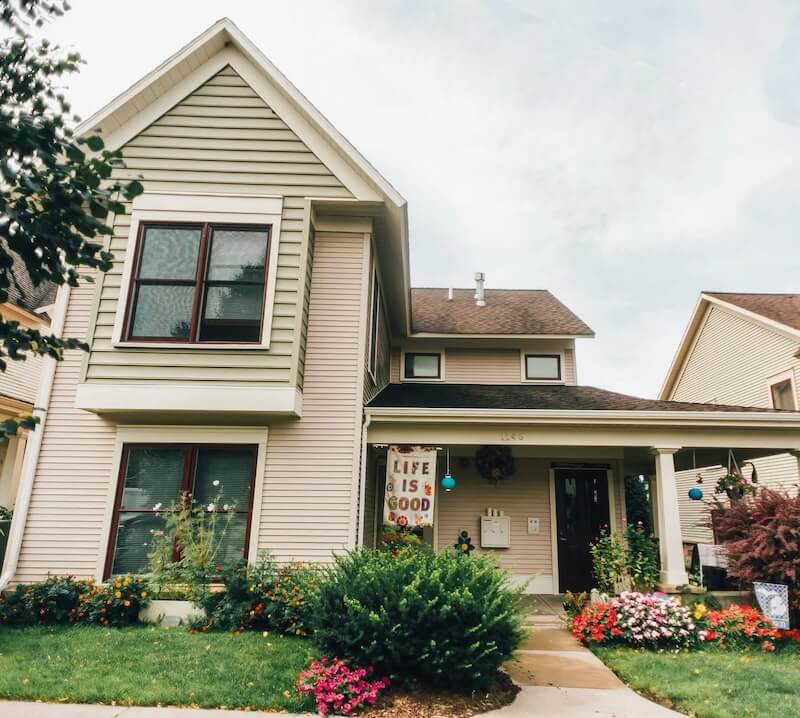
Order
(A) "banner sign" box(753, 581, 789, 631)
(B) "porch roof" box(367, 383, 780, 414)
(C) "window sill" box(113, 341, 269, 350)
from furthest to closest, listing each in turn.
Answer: (B) "porch roof" box(367, 383, 780, 414) → (C) "window sill" box(113, 341, 269, 350) → (A) "banner sign" box(753, 581, 789, 631)

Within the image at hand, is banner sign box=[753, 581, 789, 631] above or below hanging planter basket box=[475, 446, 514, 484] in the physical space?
below

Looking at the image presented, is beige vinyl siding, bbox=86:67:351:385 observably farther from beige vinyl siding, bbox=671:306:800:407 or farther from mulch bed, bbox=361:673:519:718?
beige vinyl siding, bbox=671:306:800:407

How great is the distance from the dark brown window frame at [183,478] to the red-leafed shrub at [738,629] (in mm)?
6148

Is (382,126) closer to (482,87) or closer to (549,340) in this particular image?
(482,87)

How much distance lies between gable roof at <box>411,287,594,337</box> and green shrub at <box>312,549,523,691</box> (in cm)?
855

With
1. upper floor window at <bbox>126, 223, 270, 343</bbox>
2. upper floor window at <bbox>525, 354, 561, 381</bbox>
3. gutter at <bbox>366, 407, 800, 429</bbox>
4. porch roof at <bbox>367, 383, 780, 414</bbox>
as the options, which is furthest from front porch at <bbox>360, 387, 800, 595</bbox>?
upper floor window at <bbox>126, 223, 270, 343</bbox>

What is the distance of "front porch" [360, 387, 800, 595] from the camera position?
28.2 feet

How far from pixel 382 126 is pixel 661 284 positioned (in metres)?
16.7

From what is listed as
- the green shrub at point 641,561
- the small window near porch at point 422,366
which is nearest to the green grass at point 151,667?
the green shrub at point 641,561

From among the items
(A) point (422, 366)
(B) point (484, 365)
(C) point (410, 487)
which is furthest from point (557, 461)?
(C) point (410, 487)

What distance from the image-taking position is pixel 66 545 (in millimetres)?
7555

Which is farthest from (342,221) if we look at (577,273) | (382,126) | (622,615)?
(577,273)

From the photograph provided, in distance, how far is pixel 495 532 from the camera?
11562mm

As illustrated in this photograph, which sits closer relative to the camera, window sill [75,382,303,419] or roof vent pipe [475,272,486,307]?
window sill [75,382,303,419]
